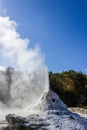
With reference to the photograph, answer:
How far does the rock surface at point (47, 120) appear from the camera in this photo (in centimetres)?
1390

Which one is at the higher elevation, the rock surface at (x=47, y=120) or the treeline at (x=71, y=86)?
the treeline at (x=71, y=86)

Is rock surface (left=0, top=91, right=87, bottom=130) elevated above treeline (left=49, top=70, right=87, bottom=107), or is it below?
below

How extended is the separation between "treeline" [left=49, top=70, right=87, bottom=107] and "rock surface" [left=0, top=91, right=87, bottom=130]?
21.1 m

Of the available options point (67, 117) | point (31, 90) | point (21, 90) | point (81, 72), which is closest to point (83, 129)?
point (67, 117)

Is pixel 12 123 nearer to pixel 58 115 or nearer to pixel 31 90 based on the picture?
pixel 58 115

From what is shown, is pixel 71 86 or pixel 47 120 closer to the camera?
pixel 47 120

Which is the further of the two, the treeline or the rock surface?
the treeline

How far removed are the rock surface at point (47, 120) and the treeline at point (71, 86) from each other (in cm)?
2115

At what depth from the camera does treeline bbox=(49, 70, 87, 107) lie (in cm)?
3725

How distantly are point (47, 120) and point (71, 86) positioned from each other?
82.3 ft

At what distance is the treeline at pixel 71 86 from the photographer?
1467 inches

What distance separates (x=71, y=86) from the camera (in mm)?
39250

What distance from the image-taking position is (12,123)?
1390 centimetres

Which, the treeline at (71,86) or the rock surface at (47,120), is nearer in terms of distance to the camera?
the rock surface at (47,120)
